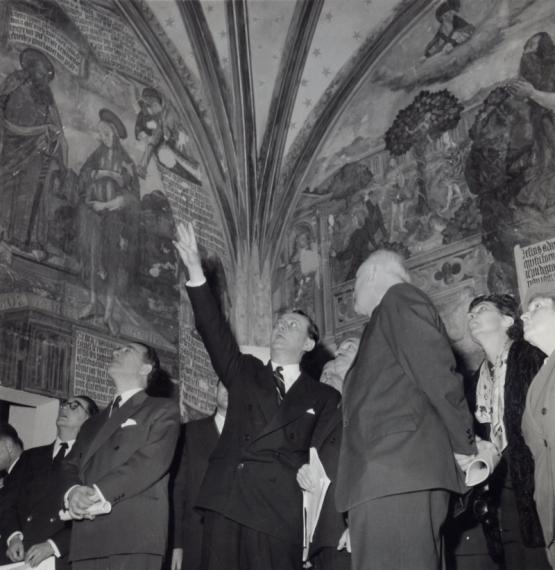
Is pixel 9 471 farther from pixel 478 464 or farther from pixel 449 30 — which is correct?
pixel 449 30

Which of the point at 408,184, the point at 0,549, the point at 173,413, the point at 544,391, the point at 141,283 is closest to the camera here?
the point at 544,391

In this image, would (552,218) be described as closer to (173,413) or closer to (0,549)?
(173,413)

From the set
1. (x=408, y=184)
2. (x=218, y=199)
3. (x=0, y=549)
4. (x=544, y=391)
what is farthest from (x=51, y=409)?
(x=544, y=391)

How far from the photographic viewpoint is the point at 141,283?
10672 mm

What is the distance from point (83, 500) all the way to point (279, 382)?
1295mm

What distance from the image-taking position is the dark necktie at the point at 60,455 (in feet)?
21.1

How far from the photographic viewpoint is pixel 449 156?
11.0 m

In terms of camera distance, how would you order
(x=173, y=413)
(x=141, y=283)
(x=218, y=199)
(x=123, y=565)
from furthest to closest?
(x=218, y=199), (x=141, y=283), (x=173, y=413), (x=123, y=565)

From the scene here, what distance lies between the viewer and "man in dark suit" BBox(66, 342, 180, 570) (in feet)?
16.5

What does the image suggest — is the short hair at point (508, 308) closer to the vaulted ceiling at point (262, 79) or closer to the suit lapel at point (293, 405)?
the suit lapel at point (293, 405)

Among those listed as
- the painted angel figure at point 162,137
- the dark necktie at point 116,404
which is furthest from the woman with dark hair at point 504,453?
the painted angel figure at point 162,137

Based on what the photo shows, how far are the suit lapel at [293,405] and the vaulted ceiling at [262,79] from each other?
7.23 meters

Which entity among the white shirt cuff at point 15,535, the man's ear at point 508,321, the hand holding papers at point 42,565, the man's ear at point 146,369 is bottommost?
the hand holding papers at point 42,565

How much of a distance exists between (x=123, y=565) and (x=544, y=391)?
2469 mm
